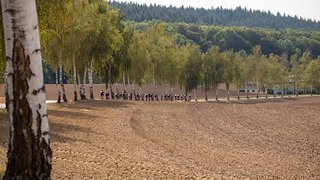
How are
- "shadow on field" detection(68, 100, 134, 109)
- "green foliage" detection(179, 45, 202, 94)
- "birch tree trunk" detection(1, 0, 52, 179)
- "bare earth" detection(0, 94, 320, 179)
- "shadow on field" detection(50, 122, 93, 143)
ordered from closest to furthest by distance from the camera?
"birch tree trunk" detection(1, 0, 52, 179) → "bare earth" detection(0, 94, 320, 179) → "shadow on field" detection(50, 122, 93, 143) → "shadow on field" detection(68, 100, 134, 109) → "green foliage" detection(179, 45, 202, 94)

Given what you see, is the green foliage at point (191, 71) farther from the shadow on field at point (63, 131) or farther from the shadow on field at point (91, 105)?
the shadow on field at point (63, 131)

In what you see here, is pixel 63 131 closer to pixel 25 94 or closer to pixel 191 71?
pixel 25 94

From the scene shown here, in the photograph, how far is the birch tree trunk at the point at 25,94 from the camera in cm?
727

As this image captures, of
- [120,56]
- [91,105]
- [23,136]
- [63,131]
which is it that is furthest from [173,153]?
[120,56]

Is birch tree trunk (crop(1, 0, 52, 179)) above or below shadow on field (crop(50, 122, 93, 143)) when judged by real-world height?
above

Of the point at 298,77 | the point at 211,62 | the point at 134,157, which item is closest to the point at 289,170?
the point at 134,157

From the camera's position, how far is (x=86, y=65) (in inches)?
1892

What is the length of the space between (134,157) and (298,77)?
131 m

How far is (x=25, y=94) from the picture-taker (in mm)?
7348

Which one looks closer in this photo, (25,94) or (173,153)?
(25,94)

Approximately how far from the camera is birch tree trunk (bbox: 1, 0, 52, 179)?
7.27m

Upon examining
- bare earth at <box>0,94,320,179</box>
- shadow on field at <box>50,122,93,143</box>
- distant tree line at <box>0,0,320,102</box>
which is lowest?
bare earth at <box>0,94,320,179</box>

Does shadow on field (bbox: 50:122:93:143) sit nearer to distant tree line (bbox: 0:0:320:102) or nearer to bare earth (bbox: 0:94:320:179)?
bare earth (bbox: 0:94:320:179)

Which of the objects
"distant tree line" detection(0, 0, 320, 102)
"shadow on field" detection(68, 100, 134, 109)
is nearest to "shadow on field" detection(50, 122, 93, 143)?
"distant tree line" detection(0, 0, 320, 102)
